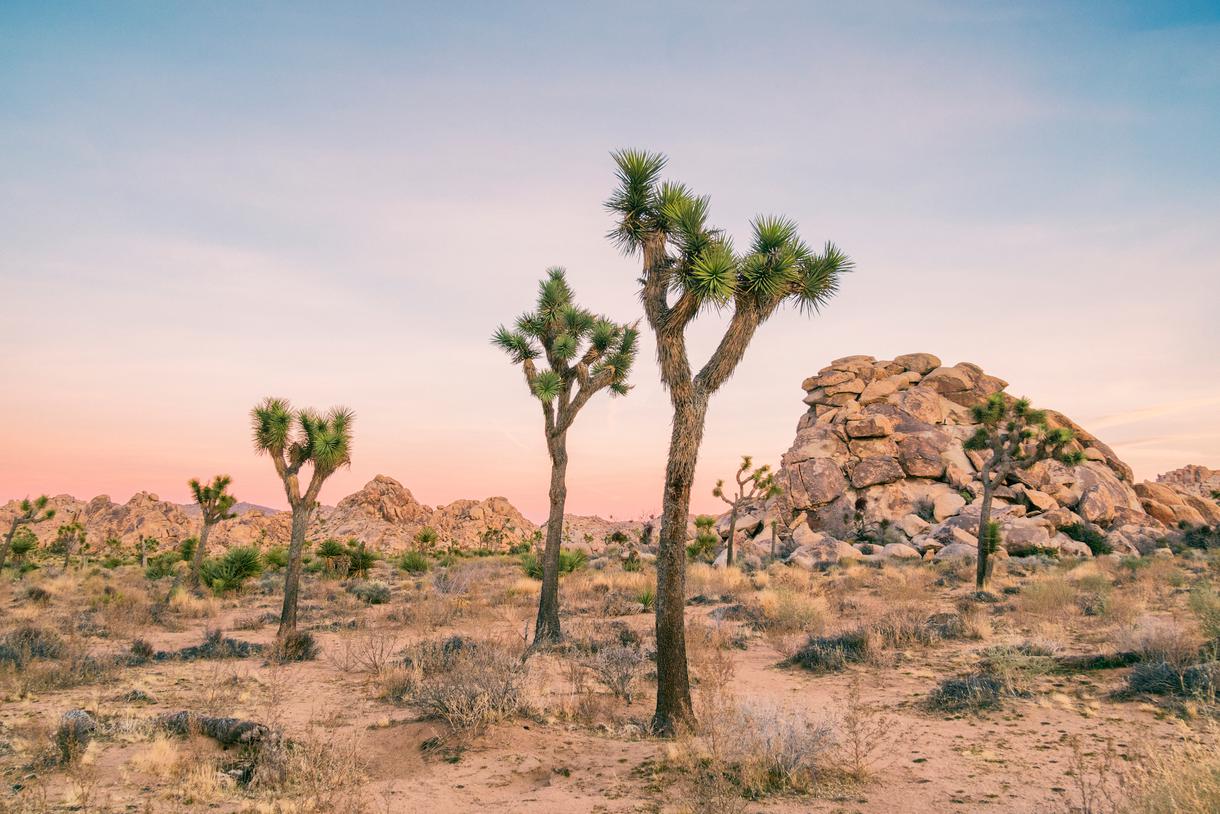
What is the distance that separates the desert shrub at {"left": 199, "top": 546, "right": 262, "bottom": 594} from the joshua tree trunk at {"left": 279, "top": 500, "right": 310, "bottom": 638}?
10.2 metres

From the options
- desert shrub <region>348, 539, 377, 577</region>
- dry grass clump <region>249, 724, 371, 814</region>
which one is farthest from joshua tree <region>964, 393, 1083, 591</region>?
desert shrub <region>348, 539, 377, 577</region>

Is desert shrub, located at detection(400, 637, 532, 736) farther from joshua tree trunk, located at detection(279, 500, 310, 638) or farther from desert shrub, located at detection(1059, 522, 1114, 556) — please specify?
desert shrub, located at detection(1059, 522, 1114, 556)

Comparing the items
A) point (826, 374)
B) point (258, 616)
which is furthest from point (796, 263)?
point (826, 374)

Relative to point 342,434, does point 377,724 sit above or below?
below

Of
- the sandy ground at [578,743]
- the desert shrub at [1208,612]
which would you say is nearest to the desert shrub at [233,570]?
the sandy ground at [578,743]

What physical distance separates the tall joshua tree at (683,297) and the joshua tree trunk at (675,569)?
0.04 feet

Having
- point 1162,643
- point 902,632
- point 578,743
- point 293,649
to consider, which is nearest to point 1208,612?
point 1162,643

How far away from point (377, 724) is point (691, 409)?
18.8 ft

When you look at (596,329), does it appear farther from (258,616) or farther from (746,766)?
(258,616)

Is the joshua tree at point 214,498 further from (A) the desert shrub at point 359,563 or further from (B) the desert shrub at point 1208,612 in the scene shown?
(B) the desert shrub at point 1208,612

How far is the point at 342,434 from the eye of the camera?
15.3 meters

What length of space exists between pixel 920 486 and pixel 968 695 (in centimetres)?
4221

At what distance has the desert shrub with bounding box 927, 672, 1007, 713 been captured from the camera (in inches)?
326

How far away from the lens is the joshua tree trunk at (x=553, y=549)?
44.0ft
